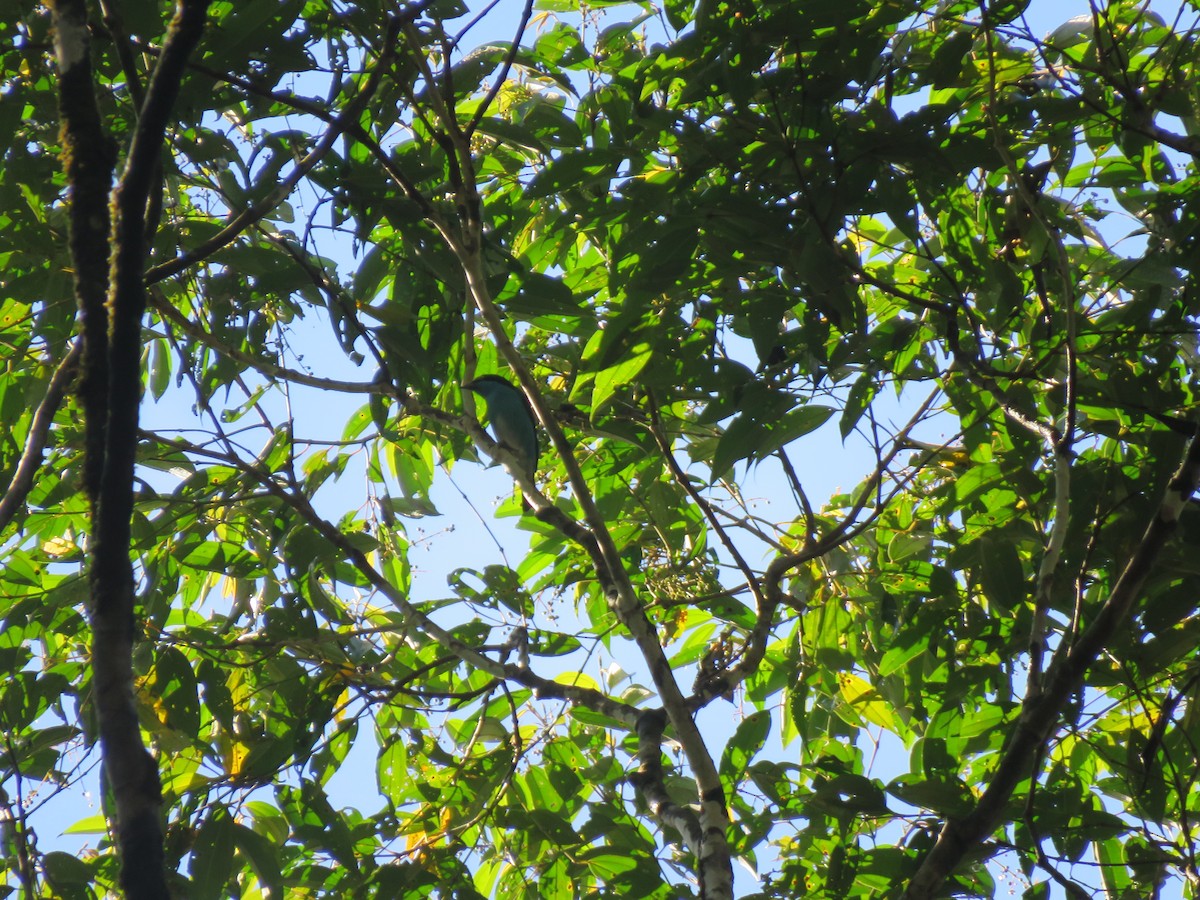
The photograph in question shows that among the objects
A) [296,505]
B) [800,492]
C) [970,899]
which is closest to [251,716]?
[296,505]

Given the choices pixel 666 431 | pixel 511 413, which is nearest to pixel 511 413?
pixel 511 413

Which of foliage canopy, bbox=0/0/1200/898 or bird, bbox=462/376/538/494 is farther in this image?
bird, bbox=462/376/538/494

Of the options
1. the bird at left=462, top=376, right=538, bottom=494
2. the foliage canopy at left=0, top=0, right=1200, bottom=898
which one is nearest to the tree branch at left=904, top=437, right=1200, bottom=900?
the foliage canopy at left=0, top=0, right=1200, bottom=898

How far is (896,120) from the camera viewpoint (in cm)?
239

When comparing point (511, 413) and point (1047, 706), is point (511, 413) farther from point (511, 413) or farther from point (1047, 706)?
point (1047, 706)

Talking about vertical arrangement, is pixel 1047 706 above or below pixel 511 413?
below

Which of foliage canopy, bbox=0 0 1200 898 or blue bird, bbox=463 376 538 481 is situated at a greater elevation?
blue bird, bbox=463 376 538 481

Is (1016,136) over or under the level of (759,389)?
over

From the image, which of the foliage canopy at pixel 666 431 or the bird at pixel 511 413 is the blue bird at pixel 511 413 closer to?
the bird at pixel 511 413

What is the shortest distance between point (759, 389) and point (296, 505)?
122cm

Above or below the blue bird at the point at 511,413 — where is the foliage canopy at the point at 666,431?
below

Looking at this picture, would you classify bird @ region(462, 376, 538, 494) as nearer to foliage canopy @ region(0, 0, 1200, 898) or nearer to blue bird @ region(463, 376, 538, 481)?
blue bird @ region(463, 376, 538, 481)

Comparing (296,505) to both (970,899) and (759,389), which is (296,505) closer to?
(759,389)

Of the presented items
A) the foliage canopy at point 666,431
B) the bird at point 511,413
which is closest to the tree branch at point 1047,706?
the foliage canopy at point 666,431
